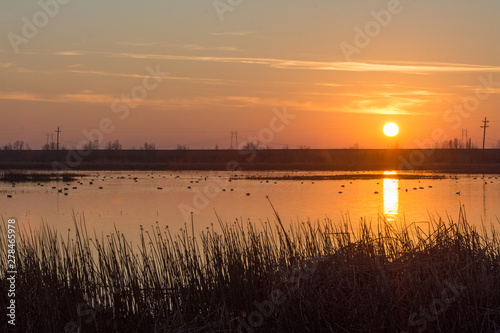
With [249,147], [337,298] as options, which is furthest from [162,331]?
[249,147]

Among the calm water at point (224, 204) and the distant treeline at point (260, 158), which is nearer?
the calm water at point (224, 204)

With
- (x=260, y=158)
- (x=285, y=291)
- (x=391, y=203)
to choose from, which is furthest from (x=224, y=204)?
(x=260, y=158)

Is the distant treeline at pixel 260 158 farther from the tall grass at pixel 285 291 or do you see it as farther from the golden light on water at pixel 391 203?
the tall grass at pixel 285 291

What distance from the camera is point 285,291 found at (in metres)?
7.84

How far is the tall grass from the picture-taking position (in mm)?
7316

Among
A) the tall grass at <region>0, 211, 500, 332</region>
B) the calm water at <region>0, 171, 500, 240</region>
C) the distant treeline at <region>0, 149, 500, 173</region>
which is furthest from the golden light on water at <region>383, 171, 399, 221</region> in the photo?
the distant treeline at <region>0, 149, 500, 173</region>

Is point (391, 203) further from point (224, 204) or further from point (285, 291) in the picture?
point (285, 291)

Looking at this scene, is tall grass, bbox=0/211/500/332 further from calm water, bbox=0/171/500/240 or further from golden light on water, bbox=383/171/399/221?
golden light on water, bbox=383/171/399/221

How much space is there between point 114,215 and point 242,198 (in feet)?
24.9

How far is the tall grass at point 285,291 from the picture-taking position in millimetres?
7316

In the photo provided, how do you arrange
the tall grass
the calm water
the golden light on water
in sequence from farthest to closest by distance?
the golden light on water → the calm water → the tall grass

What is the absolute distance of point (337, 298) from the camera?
303 inches

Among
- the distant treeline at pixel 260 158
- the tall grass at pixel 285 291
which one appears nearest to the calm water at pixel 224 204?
the tall grass at pixel 285 291

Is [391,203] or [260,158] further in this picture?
[260,158]
